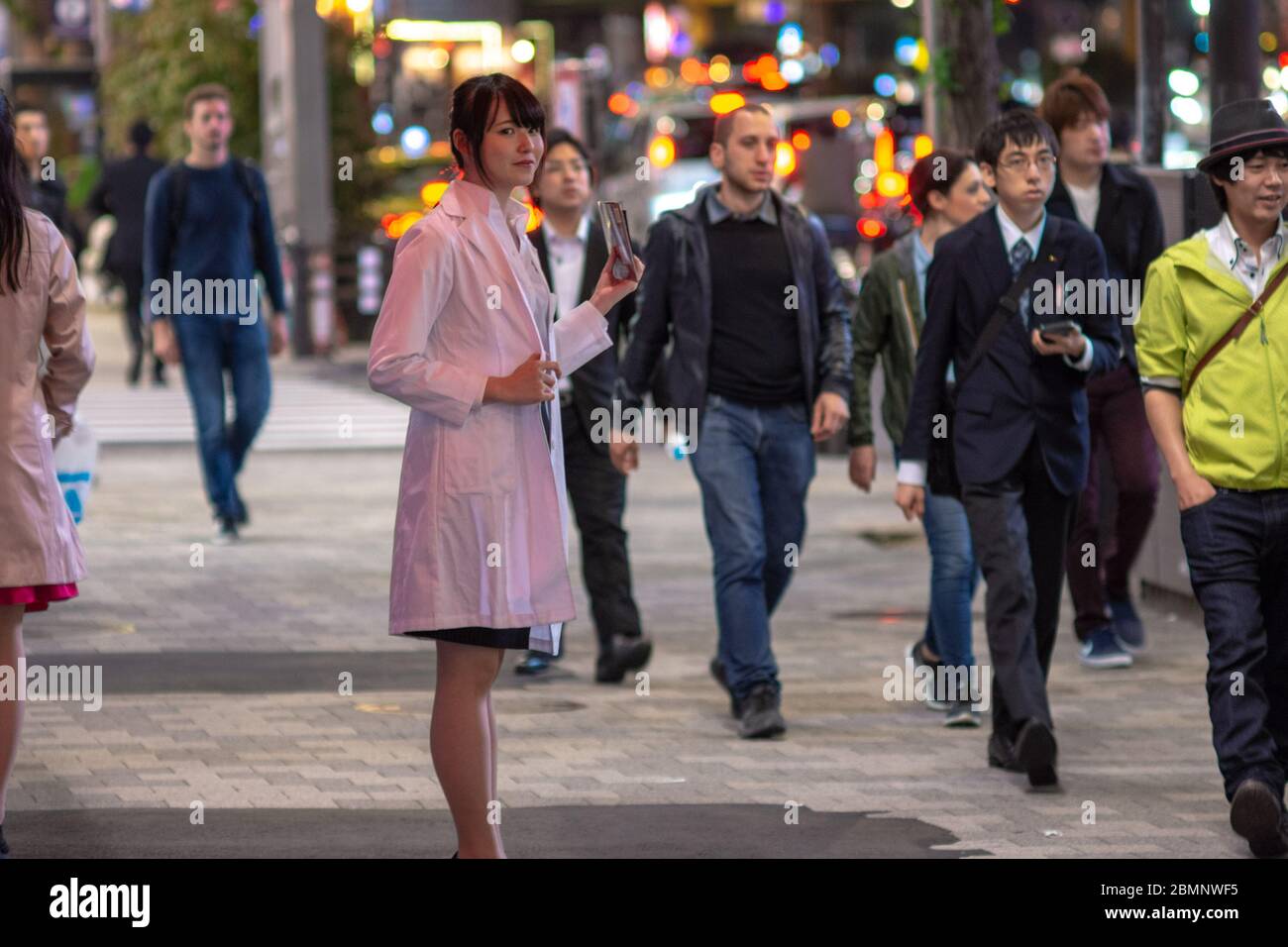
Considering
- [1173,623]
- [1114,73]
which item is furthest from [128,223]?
[1114,73]

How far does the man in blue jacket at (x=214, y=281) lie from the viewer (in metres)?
12.3

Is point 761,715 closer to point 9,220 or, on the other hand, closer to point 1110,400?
point 1110,400

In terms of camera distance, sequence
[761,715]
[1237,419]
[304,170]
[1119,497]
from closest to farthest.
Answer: [1237,419] < [761,715] < [1119,497] < [304,170]

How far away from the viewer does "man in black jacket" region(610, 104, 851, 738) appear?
813 centimetres

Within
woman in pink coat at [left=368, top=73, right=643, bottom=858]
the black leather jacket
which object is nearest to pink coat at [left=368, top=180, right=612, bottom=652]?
woman in pink coat at [left=368, top=73, right=643, bottom=858]

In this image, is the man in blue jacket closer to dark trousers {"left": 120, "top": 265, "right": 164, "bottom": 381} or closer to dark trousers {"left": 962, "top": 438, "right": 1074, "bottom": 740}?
dark trousers {"left": 962, "top": 438, "right": 1074, "bottom": 740}

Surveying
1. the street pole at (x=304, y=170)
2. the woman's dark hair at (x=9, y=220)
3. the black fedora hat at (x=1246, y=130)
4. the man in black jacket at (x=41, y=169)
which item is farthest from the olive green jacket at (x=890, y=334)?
the street pole at (x=304, y=170)

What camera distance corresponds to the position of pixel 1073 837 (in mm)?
6504

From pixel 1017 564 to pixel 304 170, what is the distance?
1797 centimetres

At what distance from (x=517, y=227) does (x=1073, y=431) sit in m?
2.19

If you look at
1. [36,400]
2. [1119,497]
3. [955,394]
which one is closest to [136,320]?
[1119,497]

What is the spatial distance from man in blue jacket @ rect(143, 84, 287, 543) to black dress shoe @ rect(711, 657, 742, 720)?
426cm

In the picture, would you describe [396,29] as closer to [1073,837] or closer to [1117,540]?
[1117,540]

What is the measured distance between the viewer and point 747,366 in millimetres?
8180
